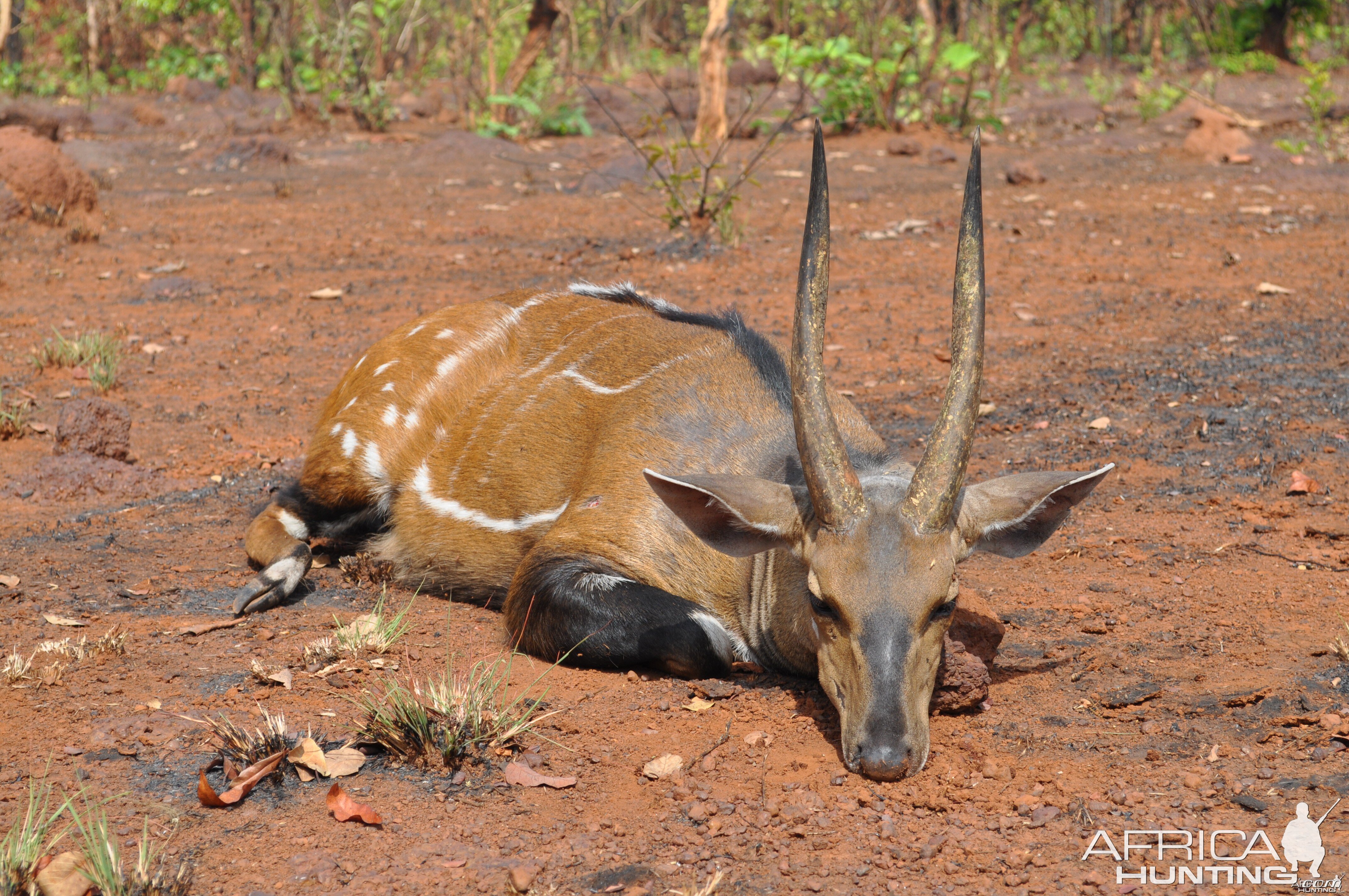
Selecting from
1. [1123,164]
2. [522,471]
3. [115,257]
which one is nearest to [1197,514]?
[522,471]

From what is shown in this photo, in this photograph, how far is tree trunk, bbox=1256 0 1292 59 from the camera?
2339 centimetres

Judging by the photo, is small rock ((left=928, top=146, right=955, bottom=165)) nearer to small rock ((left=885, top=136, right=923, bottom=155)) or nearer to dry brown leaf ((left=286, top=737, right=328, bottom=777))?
small rock ((left=885, top=136, right=923, bottom=155))

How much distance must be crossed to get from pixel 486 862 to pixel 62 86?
72.1ft

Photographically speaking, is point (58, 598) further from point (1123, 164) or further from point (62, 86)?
point (62, 86)

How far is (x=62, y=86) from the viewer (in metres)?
21.5

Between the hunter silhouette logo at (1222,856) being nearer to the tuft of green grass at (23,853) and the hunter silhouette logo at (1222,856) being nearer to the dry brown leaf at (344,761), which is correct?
the dry brown leaf at (344,761)

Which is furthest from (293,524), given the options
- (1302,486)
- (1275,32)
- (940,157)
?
(1275,32)

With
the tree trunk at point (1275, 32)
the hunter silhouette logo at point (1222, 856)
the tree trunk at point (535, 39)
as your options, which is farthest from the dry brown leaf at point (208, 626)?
the tree trunk at point (1275, 32)

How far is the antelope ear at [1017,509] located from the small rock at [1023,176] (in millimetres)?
9659

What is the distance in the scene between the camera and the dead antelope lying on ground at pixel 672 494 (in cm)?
348

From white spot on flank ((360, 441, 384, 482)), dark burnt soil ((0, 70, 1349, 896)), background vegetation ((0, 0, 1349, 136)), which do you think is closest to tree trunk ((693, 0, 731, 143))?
background vegetation ((0, 0, 1349, 136))

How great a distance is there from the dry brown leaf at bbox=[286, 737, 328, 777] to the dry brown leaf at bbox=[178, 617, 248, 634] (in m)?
1.17

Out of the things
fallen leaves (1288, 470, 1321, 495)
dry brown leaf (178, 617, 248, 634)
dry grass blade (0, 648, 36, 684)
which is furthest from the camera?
fallen leaves (1288, 470, 1321, 495)

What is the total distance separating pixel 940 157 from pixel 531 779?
1184 cm
